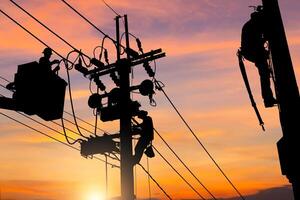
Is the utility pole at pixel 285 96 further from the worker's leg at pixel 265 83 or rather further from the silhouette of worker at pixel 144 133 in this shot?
the silhouette of worker at pixel 144 133

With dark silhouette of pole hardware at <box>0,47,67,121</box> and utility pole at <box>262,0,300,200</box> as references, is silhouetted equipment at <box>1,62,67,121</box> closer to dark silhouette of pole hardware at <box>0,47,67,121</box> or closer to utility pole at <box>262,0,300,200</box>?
dark silhouette of pole hardware at <box>0,47,67,121</box>

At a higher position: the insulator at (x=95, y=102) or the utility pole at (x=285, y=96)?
the insulator at (x=95, y=102)

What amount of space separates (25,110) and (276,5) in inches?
174

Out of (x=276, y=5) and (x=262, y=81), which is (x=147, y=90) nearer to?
(x=262, y=81)

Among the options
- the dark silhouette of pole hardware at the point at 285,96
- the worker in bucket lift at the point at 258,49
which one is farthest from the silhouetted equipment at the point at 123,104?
the dark silhouette of pole hardware at the point at 285,96

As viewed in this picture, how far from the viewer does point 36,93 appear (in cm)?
633

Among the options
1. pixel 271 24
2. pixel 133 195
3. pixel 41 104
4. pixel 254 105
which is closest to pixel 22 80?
pixel 41 104

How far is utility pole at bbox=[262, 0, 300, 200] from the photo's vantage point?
481 cm

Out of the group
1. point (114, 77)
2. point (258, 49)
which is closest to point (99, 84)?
point (114, 77)

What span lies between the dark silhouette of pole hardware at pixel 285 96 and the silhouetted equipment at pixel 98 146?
879cm

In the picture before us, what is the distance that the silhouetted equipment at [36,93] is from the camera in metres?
6.28

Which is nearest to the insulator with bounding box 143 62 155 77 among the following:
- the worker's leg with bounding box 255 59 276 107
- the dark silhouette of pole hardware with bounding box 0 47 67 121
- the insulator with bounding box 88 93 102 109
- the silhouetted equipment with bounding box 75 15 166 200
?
the silhouetted equipment with bounding box 75 15 166 200

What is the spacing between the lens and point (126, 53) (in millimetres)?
13609

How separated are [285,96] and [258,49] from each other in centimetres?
301
